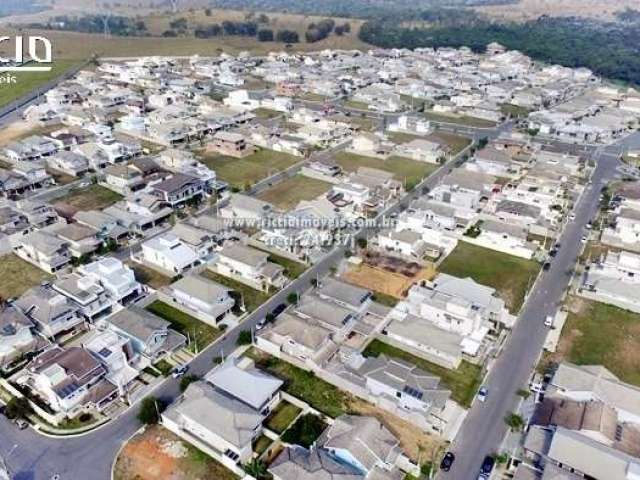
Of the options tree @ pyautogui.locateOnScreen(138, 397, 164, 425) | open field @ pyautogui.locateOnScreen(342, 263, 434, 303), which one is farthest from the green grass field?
tree @ pyautogui.locateOnScreen(138, 397, 164, 425)

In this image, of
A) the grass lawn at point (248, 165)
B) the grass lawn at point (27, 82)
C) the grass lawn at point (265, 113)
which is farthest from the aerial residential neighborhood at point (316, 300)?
the grass lawn at point (27, 82)

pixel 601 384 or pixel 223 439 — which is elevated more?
pixel 601 384

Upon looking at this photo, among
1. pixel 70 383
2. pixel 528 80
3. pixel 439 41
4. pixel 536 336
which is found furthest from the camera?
pixel 439 41

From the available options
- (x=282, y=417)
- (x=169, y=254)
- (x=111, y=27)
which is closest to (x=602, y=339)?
(x=282, y=417)

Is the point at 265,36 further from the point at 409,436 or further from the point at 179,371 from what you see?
the point at 409,436

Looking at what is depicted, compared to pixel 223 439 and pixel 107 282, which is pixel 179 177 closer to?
pixel 107 282

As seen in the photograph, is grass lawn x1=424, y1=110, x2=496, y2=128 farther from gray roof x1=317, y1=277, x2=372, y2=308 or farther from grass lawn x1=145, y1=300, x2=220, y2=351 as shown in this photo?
grass lawn x1=145, y1=300, x2=220, y2=351

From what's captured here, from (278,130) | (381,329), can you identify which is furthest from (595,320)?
(278,130)
